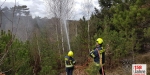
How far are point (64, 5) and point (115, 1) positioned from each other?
12.7m

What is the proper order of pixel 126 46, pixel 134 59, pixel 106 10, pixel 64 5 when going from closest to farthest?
pixel 126 46 → pixel 134 59 → pixel 106 10 → pixel 64 5

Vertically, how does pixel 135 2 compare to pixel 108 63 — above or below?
above

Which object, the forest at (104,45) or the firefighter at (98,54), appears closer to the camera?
→ the firefighter at (98,54)

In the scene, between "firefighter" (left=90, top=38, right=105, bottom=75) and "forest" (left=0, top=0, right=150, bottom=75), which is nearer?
"firefighter" (left=90, top=38, right=105, bottom=75)

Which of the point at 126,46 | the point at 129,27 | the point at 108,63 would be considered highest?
the point at 129,27

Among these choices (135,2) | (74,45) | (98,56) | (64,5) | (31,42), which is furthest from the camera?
(64,5)

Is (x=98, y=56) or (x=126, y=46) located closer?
(x=98, y=56)

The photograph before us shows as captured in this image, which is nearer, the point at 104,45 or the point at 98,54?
the point at 98,54

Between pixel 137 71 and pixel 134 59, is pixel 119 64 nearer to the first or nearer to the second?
pixel 134 59

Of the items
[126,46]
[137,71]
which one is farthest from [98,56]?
[126,46]

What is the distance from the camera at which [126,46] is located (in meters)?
14.1

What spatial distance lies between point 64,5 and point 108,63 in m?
11.1

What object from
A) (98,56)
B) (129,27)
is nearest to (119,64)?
(129,27)

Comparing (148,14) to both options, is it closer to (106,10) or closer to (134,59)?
(134,59)
